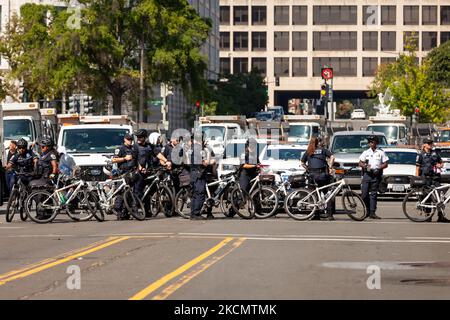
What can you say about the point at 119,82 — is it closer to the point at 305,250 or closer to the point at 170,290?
the point at 305,250

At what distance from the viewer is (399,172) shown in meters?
34.6

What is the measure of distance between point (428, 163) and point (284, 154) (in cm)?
621

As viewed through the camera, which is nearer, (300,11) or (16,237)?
(16,237)

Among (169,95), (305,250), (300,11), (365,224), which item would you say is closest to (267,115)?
(169,95)

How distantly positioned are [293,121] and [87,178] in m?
29.4

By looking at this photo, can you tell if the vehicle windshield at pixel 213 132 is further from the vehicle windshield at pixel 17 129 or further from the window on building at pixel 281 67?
the window on building at pixel 281 67

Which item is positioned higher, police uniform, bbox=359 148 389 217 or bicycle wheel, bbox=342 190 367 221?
police uniform, bbox=359 148 389 217

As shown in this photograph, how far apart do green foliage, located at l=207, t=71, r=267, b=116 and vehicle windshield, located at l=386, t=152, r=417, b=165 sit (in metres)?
69.2

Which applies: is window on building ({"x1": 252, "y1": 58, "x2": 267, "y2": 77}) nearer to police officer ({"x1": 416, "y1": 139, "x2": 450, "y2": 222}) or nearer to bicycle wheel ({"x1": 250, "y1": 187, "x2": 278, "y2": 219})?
police officer ({"x1": 416, "y1": 139, "x2": 450, "y2": 222})

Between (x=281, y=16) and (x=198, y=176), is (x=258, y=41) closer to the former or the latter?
(x=281, y=16)

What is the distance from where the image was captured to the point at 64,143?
33.0 metres

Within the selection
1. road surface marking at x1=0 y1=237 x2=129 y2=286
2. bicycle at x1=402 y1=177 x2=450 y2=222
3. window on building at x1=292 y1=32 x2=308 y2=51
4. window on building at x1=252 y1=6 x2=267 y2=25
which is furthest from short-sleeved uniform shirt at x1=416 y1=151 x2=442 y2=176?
window on building at x1=252 y1=6 x2=267 y2=25

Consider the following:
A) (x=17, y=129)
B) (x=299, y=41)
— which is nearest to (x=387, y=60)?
(x=299, y=41)

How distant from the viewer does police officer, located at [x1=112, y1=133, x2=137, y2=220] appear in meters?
26.4
